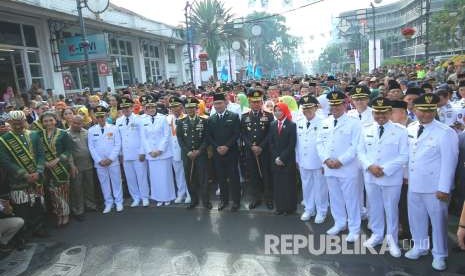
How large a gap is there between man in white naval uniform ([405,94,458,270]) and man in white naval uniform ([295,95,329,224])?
1.56 m

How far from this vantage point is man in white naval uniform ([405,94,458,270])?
12.8ft

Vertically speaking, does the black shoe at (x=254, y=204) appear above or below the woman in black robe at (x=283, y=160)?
below

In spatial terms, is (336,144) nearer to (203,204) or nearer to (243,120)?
(243,120)

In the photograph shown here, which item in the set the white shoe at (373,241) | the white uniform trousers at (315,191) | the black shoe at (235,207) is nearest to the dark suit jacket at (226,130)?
the black shoe at (235,207)

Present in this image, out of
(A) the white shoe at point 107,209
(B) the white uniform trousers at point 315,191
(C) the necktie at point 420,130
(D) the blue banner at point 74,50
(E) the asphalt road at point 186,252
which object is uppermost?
(D) the blue banner at point 74,50

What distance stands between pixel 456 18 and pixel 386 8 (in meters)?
65.3

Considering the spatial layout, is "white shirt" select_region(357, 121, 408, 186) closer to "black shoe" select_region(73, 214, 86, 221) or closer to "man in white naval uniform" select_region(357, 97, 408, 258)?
"man in white naval uniform" select_region(357, 97, 408, 258)

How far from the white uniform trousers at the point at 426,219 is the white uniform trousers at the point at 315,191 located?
1.53 meters

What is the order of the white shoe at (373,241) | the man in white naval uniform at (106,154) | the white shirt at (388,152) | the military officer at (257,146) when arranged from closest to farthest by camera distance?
1. the white shirt at (388,152)
2. the white shoe at (373,241)
3. the military officer at (257,146)
4. the man in white naval uniform at (106,154)

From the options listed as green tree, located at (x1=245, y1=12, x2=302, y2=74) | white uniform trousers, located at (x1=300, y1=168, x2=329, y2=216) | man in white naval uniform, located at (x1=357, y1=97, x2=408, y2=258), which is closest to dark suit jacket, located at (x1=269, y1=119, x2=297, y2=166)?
white uniform trousers, located at (x1=300, y1=168, x2=329, y2=216)

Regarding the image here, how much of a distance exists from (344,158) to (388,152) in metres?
0.65

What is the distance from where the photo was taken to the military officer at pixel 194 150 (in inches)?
256

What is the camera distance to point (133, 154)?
23.1 feet

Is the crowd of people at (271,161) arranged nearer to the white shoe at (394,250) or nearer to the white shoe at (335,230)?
the white shoe at (394,250)
